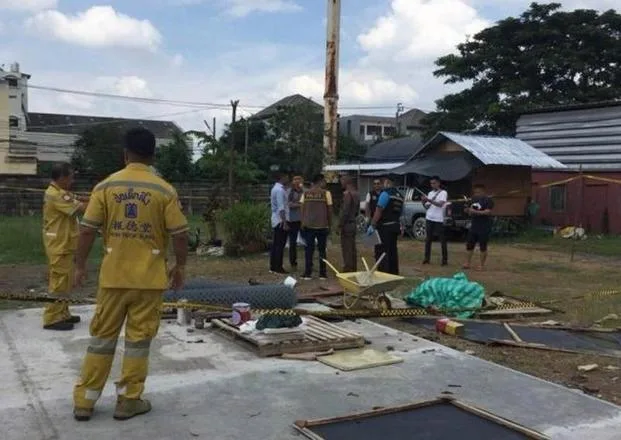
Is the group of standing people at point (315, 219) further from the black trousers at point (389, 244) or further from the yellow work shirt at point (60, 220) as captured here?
the yellow work shirt at point (60, 220)

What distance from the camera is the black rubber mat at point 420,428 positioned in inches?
167

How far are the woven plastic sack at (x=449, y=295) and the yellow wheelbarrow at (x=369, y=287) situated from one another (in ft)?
1.69

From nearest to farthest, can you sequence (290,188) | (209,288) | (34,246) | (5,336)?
(5,336) → (209,288) → (290,188) → (34,246)

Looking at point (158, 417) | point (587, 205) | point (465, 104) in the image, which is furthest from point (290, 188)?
point (465, 104)

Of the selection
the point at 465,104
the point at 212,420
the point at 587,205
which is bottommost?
the point at 212,420

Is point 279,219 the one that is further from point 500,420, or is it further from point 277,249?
point 500,420

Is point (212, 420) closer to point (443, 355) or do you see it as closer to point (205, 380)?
point (205, 380)

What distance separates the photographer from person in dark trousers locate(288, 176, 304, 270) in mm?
12008

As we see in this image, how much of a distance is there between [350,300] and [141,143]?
4332mm

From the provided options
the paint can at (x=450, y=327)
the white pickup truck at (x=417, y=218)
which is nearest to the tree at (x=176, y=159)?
the white pickup truck at (x=417, y=218)

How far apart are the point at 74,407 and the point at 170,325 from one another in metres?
2.71

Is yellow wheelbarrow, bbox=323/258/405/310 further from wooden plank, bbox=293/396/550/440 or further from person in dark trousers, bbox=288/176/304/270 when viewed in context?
person in dark trousers, bbox=288/176/304/270

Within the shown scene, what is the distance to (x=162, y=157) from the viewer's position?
42344 mm

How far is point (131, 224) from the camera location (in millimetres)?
4426
